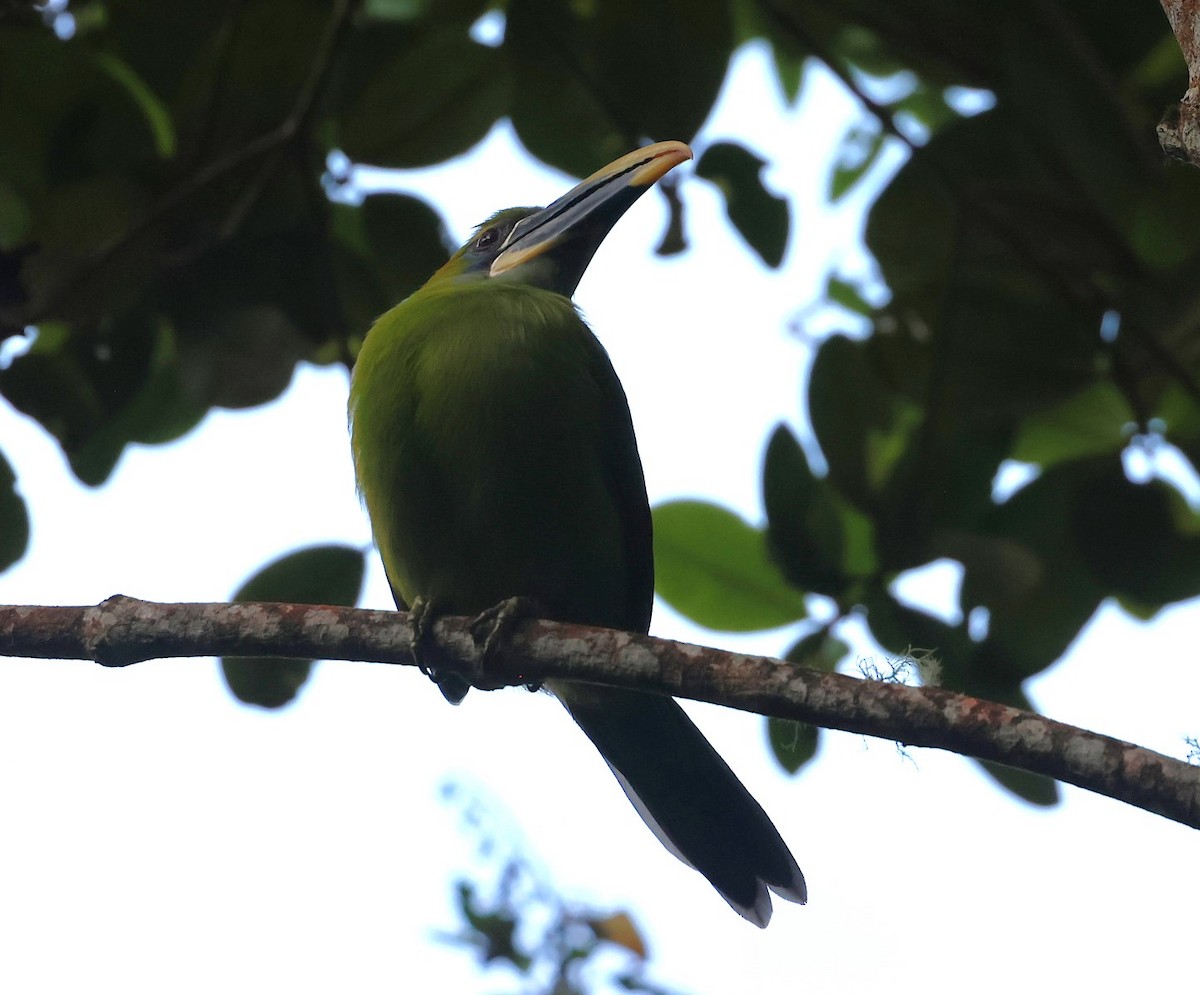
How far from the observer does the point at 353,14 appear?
300 cm

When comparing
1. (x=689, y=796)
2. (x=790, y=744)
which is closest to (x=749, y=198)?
(x=790, y=744)

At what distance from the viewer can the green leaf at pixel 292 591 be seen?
117 inches

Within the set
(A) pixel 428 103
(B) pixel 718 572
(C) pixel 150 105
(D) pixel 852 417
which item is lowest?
(B) pixel 718 572

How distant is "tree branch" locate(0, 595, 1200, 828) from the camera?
1.67 m

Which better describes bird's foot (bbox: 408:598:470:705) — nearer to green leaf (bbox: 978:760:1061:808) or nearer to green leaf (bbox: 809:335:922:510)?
green leaf (bbox: 809:335:922:510)

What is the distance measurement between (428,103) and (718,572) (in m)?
1.28

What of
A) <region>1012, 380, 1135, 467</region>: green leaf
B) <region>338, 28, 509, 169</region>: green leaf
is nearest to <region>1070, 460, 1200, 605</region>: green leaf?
<region>1012, 380, 1135, 467</region>: green leaf

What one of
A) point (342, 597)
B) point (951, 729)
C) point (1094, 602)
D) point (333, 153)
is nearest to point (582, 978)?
point (342, 597)

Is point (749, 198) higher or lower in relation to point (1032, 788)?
higher

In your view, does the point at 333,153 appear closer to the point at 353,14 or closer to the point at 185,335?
the point at 353,14

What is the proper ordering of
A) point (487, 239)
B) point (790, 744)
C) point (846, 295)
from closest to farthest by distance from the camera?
point (790, 744) → point (487, 239) → point (846, 295)

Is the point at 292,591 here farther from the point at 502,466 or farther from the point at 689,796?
the point at 689,796

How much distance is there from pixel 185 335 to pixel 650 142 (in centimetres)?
119

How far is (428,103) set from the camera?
303 cm
